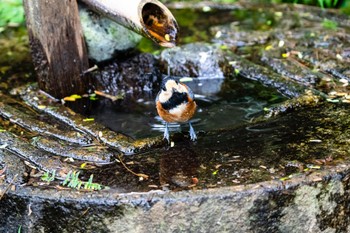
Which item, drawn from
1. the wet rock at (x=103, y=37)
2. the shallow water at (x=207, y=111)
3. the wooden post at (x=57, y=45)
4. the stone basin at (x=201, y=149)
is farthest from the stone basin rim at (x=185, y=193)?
the wet rock at (x=103, y=37)

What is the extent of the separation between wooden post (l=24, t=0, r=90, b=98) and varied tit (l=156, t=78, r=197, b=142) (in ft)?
3.94

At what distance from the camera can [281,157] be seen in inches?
130

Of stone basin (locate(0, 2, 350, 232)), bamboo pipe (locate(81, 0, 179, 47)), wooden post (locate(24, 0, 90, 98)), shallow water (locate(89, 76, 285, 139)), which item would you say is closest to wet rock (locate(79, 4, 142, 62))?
stone basin (locate(0, 2, 350, 232))

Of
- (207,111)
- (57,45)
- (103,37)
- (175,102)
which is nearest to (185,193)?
(175,102)

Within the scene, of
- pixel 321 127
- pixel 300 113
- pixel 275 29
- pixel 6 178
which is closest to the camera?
pixel 6 178

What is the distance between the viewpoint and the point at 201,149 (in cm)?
355

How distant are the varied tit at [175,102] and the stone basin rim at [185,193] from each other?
788 millimetres

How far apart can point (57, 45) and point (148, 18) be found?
885 mm

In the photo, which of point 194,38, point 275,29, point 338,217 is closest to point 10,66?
point 194,38

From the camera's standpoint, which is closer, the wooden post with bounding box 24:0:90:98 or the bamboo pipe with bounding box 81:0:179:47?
the bamboo pipe with bounding box 81:0:179:47

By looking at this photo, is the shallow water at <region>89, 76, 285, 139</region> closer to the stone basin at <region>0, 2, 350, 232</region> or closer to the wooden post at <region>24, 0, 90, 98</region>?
the stone basin at <region>0, 2, 350, 232</region>

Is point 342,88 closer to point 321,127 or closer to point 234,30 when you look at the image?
point 321,127

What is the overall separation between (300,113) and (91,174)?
1.63m

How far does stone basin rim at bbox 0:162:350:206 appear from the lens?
117 inches
